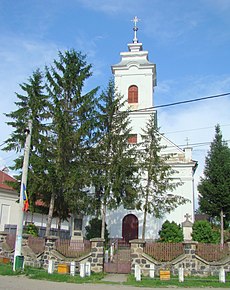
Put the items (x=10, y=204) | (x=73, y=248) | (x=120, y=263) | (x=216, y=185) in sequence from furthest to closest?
(x=10, y=204) < (x=216, y=185) < (x=73, y=248) < (x=120, y=263)

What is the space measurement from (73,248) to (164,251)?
4.54 m

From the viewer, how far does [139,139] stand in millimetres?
32000

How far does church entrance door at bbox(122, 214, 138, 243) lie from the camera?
99.0 ft

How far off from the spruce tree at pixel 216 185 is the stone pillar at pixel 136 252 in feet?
51.8

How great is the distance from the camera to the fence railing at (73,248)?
1745cm

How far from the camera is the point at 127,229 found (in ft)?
99.7

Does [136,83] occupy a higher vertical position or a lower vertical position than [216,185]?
higher

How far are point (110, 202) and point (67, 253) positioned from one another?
526cm

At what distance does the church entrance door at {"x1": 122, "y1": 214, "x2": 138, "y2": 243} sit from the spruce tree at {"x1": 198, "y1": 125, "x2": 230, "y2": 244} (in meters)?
6.71

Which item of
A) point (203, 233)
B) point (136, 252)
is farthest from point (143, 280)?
point (203, 233)

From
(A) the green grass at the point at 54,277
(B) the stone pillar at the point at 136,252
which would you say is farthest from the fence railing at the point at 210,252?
(A) the green grass at the point at 54,277

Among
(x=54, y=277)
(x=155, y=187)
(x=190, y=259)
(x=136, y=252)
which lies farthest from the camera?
(x=155, y=187)

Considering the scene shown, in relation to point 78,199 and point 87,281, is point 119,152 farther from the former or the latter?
point 87,281

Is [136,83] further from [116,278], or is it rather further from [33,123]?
[116,278]
